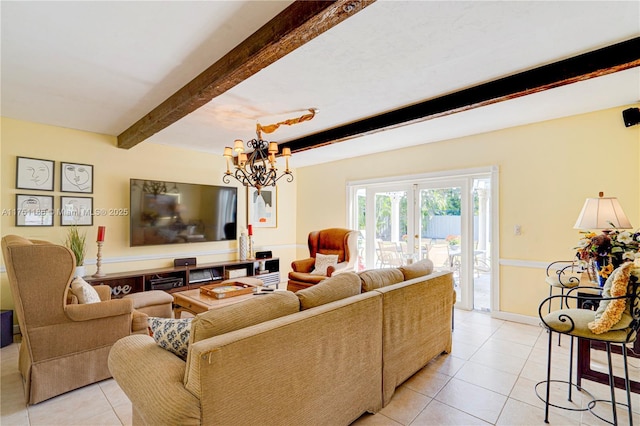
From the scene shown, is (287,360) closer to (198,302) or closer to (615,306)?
(198,302)

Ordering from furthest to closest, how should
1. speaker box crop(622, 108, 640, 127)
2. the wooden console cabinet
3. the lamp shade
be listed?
1. the wooden console cabinet
2. speaker box crop(622, 108, 640, 127)
3. the lamp shade

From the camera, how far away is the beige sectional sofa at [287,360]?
3.95ft

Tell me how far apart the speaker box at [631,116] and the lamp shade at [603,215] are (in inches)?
37.8

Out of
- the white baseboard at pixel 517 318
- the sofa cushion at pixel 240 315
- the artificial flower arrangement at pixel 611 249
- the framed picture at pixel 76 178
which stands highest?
the framed picture at pixel 76 178

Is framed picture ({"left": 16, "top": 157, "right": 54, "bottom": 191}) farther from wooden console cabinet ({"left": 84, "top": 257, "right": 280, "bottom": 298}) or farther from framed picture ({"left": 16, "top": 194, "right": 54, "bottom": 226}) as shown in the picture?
wooden console cabinet ({"left": 84, "top": 257, "right": 280, "bottom": 298})

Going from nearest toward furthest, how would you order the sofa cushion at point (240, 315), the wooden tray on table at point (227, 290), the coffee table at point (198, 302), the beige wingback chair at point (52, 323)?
the sofa cushion at point (240, 315)
the beige wingback chair at point (52, 323)
the coffee table at point (198, 302)
the wooden tray on table at point (227, 290)

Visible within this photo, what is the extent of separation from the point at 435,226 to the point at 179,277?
3.92m

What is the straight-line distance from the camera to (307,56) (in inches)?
84.6

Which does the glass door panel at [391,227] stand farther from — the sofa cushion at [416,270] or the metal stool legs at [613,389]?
the metal stool legs at [613,389]

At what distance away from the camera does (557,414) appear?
1.98 metres

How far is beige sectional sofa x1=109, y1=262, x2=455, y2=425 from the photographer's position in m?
1.20

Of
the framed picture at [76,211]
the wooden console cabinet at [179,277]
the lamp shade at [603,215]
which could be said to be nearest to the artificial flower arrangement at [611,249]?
the lamp shade at [603,215]

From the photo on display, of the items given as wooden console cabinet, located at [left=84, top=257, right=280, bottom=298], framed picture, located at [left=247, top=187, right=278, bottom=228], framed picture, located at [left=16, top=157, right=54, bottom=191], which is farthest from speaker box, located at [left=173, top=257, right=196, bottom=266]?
framed picture, located at [left=16, top=157, right=54, bottom=191]

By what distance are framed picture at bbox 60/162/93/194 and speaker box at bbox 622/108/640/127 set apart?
6.20m
